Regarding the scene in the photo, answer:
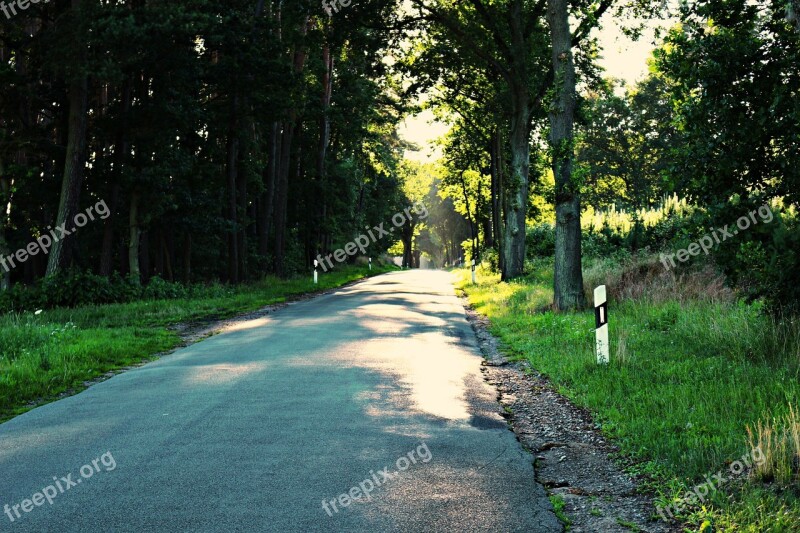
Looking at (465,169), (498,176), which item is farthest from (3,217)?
(465,169)

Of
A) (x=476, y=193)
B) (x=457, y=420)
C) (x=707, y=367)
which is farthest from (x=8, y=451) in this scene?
(x=476, y=193)

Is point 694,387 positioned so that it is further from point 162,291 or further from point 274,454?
point 162,291

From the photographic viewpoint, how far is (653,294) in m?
14.6

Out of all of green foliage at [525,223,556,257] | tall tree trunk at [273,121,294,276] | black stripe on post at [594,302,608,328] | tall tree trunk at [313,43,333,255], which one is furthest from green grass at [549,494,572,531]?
tall tree trunk at [313,43,333,255]

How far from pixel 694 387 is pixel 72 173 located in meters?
19.3

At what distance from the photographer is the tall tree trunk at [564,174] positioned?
1559 cm

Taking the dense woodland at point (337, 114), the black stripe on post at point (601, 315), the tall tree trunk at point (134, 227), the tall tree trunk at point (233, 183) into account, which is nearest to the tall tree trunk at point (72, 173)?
the dense woodland at point (337, 114)

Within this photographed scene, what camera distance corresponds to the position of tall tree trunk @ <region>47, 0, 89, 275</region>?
2047cm

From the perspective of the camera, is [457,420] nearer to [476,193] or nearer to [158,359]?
[158,359]

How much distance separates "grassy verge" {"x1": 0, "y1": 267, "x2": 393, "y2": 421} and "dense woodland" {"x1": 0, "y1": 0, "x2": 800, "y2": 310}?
3703mm

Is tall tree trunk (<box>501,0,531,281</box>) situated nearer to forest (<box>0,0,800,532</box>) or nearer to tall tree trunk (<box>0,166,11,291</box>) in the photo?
forest (<box>0,0,800,532</box>)

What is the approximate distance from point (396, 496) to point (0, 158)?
865 inches

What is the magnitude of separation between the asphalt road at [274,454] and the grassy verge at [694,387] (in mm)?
1002

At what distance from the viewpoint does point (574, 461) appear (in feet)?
19.2
